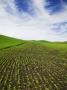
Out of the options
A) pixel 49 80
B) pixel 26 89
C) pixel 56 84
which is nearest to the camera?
pixel 26 89

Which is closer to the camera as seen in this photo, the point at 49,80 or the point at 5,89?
the point at 5,89

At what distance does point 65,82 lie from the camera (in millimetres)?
11133

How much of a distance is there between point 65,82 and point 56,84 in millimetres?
833

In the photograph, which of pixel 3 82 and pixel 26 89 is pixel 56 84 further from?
pixel 3 82

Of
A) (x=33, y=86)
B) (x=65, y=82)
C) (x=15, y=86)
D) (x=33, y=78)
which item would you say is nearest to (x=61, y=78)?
(x=65, y=82)

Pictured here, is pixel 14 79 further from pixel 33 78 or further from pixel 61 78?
pixel 61 78

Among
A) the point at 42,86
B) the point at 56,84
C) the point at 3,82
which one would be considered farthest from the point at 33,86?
the point at 3,82

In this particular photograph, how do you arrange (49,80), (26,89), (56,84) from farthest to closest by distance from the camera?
(49,80), (56,84), (26,89)

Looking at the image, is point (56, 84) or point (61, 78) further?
point (61, 78)

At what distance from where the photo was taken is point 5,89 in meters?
9.69

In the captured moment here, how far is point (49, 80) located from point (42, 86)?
1466 mm

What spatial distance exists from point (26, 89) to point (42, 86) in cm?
104

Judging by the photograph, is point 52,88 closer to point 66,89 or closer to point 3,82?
point 66,89

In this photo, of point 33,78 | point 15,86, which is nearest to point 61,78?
point 33,78
